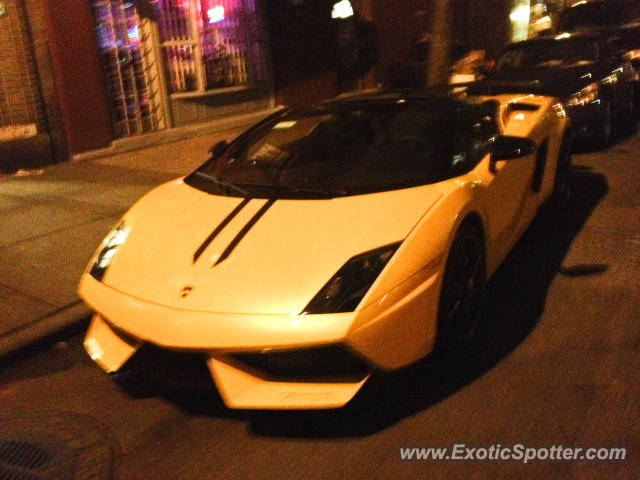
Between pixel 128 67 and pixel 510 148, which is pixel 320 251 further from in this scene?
pixel 128 67

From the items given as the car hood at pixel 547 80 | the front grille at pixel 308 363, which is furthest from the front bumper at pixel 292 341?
the car hood at pixel 547 80

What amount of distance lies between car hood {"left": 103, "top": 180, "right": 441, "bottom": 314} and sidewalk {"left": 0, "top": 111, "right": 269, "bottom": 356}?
1.11 meters

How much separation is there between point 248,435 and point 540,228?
141 inches

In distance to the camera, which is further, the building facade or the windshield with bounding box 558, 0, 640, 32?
the windshield with bounding box 558, 0, 640, 32

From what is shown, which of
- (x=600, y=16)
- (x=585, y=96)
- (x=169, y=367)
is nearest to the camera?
(x=169, y=367)

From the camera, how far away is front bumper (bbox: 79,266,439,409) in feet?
8.98

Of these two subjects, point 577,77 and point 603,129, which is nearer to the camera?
point 577,77

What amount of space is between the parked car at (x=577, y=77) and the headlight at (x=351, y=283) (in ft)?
15.1

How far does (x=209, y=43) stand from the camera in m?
11.9

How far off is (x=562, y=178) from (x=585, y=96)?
107 inches

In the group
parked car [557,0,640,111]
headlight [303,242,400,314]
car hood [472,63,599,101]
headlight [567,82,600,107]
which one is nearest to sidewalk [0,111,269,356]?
headlight [303,242,400,314]

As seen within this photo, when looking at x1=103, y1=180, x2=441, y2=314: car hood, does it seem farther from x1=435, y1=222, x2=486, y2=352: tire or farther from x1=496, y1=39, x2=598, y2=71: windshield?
x1=496, y1=39, x2=598, y2=71: windshield

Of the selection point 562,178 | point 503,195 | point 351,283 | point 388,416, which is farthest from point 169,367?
point 562,178

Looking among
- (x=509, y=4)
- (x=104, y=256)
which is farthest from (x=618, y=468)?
(x=509, y=4)
